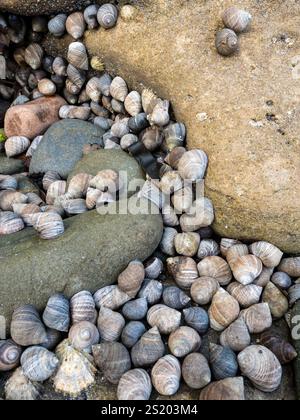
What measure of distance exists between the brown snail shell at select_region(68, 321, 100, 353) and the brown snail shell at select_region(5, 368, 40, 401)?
351mm

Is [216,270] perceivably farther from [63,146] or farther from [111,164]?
[63,146]

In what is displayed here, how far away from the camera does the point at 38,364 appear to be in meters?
2.67

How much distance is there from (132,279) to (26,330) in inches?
31.1

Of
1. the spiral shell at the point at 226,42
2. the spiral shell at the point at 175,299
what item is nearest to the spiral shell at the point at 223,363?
the spiral shell at the point at 175,299

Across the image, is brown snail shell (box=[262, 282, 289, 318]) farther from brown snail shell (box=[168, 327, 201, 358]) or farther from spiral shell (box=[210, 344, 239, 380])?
brown snail shell (box=[168, 327, 201, 358])

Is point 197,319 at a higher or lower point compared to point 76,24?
lower

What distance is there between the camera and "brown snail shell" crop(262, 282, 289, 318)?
3002 millimetres

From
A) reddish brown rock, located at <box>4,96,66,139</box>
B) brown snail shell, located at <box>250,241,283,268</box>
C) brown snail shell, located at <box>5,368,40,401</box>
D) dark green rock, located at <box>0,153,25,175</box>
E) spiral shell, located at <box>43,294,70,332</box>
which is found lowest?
brown snail shell, located at <box>5,368,40,401</box>

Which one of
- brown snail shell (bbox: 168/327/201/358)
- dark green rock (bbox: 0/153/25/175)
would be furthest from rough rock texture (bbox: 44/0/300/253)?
dark green rock (bbox: 0/153/25/175)

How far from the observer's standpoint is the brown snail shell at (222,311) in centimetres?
293

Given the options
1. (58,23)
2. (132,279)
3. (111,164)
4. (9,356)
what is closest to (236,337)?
(132,279)

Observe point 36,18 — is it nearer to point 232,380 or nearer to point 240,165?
point 240,165

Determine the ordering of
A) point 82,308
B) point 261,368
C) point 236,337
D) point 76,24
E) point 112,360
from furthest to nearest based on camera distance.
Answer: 1. point 76,24
2. point 82,308
3. point 236,337
4. point 112,360
5. point 261,368

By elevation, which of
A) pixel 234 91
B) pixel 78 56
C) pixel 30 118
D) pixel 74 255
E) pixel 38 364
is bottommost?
pixel 38 364
